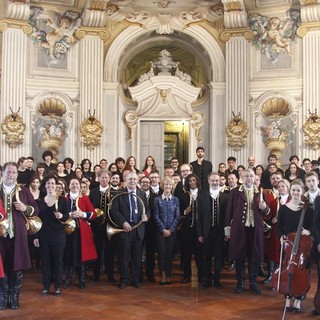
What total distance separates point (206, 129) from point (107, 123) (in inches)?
97.6

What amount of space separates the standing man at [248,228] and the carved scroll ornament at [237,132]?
20.0 feet

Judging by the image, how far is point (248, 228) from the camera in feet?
21.8

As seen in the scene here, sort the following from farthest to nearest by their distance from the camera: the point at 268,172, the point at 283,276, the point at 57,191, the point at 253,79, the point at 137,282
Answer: the point at 253,79, the point at 268,172, the point at 137,282, the point at 57,191, the point at 283,276

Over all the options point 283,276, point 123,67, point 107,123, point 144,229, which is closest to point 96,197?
point 144,229

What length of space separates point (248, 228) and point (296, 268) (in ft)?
4.62

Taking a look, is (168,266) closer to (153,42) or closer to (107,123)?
(107,123)

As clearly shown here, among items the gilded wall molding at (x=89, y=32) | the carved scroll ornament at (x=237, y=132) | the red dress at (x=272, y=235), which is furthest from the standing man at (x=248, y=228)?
the gilded wall molding at (x=89, y=32)

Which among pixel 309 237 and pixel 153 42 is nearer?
pixel 309 237

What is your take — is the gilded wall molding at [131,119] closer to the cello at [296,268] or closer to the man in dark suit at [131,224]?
the man in dark suit at [131,224]

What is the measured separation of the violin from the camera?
207 inches

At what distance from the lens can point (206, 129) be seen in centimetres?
1354

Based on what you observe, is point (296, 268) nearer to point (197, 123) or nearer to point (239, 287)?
point (239, 287)

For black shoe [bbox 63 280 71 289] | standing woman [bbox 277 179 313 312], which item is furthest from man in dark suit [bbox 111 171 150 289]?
standing woman [bbox 277 179 313 312]

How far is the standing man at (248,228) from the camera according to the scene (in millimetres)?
6555
